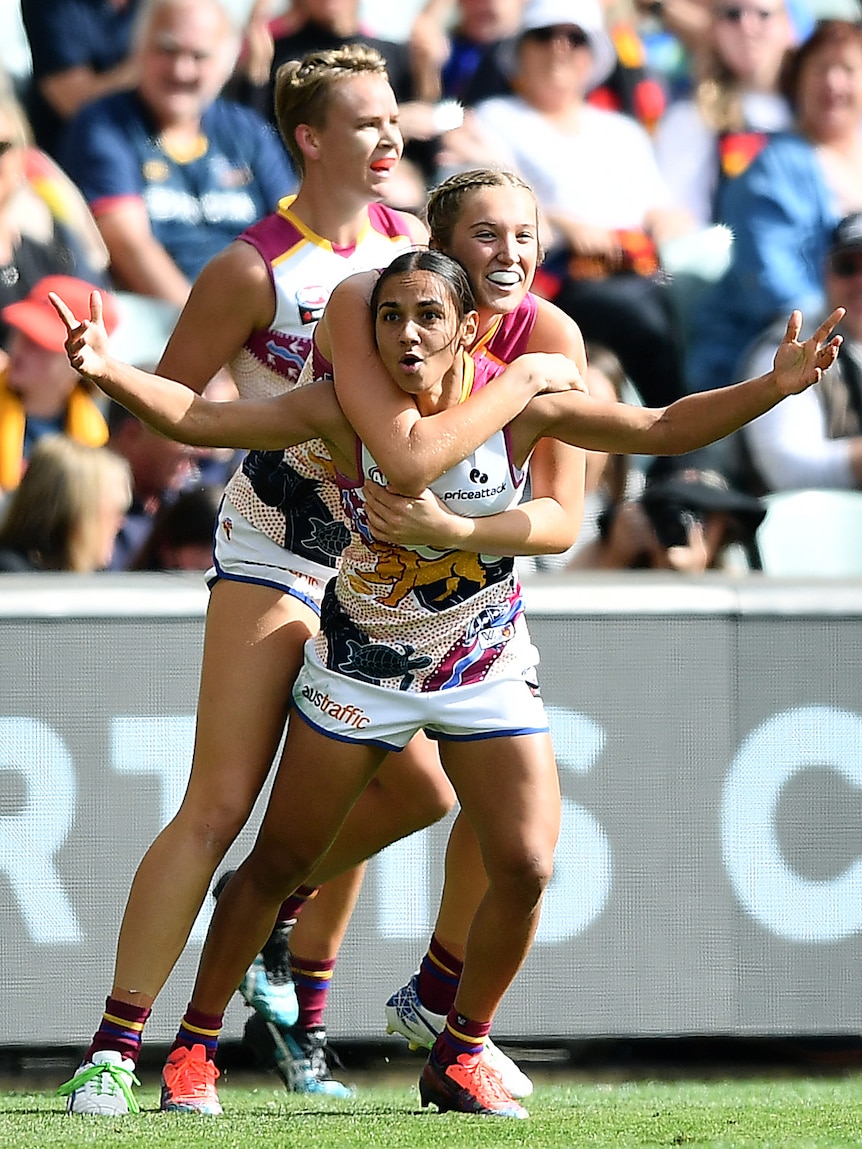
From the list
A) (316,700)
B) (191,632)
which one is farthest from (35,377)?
(316,700)

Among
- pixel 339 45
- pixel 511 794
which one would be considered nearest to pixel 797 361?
pixel 511 794

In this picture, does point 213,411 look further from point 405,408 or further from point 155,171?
point 155,171

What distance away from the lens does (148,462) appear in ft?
16.8

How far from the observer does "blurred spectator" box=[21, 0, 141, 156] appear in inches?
217

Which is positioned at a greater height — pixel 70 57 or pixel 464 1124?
pixel 70 57

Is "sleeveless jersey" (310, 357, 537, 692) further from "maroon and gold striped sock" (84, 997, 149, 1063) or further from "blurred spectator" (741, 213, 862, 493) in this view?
"blurred spectator" (741, 213, 862, 493)

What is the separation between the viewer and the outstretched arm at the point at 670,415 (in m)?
2.88

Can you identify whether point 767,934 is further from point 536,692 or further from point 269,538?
point 269,538

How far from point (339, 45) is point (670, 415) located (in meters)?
3.10

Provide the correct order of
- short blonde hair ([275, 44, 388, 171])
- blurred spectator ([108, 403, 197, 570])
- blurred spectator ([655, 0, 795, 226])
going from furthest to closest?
blurred spectator ([655, 0, 795, 226]) < blurred spectator ([108, 403, 197, 570]) < short blonde hair ([275, 44, 388, 171])

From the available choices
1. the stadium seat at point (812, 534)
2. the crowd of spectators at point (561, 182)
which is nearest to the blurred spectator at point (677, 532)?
the crowd of spectators at point (561, 182)

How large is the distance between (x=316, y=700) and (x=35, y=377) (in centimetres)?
243

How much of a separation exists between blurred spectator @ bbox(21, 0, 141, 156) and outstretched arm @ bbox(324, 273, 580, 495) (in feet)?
9.58

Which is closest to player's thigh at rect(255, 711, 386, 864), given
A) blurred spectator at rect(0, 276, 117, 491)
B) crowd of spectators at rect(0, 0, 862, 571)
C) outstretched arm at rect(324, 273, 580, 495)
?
outstretched arm at rect(324, 273, 580, 495)
